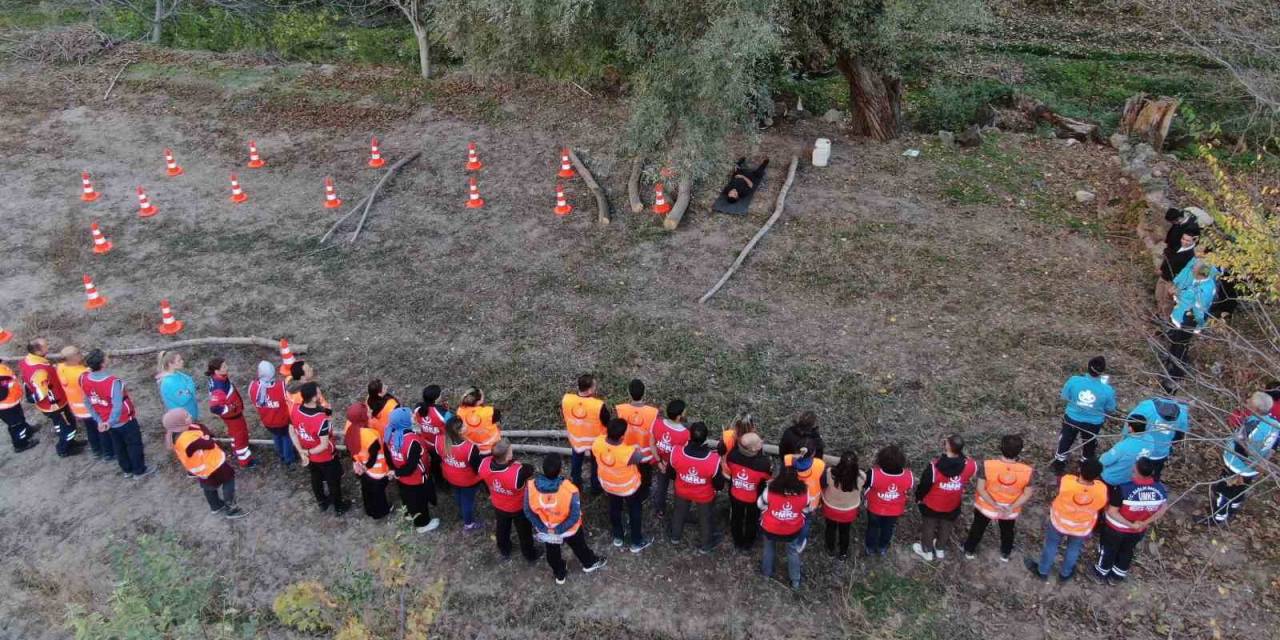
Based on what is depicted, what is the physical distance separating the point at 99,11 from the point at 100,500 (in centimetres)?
1977

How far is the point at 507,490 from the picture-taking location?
6918 millimetres

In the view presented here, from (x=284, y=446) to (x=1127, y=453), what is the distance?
7.95 meters

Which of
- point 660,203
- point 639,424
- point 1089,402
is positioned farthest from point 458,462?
point 660,203

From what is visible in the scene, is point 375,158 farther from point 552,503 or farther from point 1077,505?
point 1077,505

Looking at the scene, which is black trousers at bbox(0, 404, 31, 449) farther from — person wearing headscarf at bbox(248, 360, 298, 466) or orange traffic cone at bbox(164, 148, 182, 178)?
orange traffic cone at bbox(164, 148, 182, 178)

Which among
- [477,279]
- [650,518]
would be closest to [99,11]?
[477,279]

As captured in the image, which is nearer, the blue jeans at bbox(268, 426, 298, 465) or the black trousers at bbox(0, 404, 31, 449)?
the blue jeans at bbox(268, 426, 298, 465)

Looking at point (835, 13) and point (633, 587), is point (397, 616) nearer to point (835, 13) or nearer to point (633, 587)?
point (633, 587)

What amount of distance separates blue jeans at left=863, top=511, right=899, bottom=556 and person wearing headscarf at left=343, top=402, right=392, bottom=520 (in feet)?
14.2

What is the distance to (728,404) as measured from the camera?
940 centimetres

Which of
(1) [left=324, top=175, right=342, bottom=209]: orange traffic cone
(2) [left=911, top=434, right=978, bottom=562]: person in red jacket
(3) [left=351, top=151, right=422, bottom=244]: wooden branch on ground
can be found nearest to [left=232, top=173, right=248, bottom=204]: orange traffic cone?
(1) [left=324, top=175, right=342, bottom=209]: orange traffic cone

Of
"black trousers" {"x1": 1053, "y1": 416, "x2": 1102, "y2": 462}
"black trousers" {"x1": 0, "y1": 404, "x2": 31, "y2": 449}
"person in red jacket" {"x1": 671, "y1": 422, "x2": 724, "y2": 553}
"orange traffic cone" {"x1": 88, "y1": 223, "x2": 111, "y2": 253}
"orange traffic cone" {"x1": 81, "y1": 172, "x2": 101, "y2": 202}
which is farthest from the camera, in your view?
"orange traffic cone" {"x1": 81, "y1": 172, "x2": 101, "y2": 202}

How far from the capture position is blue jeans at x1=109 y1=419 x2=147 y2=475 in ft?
27.2

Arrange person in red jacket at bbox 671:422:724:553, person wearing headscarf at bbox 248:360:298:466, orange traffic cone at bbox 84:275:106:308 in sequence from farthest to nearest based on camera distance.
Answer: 1. orange traffic cone at bbox 84:275:106:308
2. person wearing headscarf at bbox 248:360:298:466
3. person in red jacket at bbox 671:422:724:553
